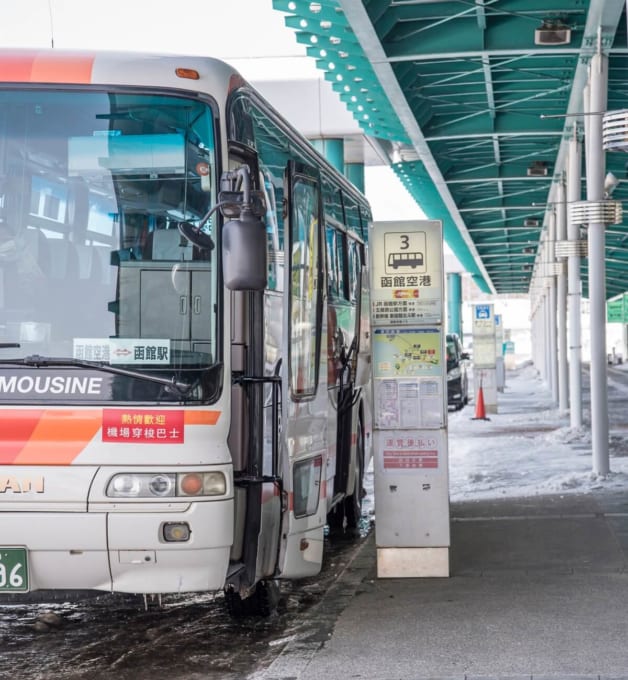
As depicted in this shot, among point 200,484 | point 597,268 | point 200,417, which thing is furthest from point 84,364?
point 597,268

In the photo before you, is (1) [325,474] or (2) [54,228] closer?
(2) [54,228]

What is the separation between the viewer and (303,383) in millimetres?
8141

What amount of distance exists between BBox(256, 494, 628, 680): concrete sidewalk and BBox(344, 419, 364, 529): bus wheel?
2.63 ft

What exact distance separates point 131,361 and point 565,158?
20765mm

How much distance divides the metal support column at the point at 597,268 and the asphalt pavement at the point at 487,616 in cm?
415

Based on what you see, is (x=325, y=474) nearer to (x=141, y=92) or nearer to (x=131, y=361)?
(x=131, y=361)

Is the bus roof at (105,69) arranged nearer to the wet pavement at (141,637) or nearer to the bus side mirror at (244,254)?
the bus side mirror at (244,254)

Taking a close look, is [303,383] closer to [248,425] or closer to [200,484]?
[248,425]

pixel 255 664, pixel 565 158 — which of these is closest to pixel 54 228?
pixel 255 664

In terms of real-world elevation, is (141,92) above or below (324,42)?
below

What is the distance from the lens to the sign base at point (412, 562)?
9.29 metres

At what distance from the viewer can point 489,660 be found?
22.3 ft

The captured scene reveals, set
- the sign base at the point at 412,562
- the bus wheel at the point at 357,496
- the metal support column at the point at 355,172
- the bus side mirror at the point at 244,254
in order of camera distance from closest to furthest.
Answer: the bus side mirror at the point at 244,254 < the sign base at the point at 412,562 < the bus wheel at the point at 357,496 < the metal support column at the point at 355,172

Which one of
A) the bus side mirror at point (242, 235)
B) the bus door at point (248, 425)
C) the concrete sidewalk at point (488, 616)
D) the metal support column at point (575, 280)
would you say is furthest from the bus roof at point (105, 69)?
the metal support column at point (575, 280)
